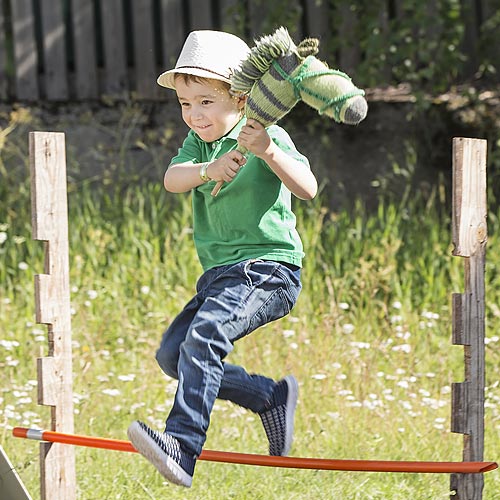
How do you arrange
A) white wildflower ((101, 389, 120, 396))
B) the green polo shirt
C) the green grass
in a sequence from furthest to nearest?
white wildflower ((101, 389, 120, 396)), the green grass, the green polo shirt

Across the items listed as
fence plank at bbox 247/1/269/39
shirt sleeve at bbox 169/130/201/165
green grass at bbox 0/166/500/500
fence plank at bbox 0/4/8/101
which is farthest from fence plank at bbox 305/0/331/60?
shirt sleeve at bbox 169/130/201/165

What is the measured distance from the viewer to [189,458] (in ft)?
9.95

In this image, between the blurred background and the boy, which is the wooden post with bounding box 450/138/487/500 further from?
the blurred background

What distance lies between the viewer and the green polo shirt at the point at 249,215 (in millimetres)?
3266

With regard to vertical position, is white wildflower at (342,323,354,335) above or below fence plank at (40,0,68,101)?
below

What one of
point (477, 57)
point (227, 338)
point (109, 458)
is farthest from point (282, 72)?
point (477, 57)

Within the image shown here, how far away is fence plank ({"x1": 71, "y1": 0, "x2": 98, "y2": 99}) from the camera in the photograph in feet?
22.6

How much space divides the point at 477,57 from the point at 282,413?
4.13 m

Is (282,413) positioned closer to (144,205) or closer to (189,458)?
(189,458)

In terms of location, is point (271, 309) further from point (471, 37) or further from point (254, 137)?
point (471, 37)

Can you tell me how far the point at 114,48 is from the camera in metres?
6.93

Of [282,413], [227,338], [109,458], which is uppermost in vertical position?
[227,338]

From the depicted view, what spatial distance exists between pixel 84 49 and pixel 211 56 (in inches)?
155

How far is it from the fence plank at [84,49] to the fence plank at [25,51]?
267mm
